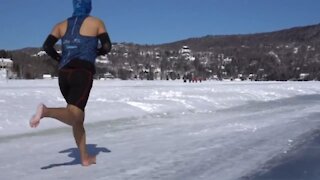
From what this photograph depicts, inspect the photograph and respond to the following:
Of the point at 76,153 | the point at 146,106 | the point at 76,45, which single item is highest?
the point at 76,45

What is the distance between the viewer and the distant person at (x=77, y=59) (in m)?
4.07

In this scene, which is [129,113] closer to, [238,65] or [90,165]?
[90,165]

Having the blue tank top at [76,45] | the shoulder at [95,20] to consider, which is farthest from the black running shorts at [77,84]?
the shoulder at [95,20]

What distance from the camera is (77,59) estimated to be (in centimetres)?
412

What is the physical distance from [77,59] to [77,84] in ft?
0.73

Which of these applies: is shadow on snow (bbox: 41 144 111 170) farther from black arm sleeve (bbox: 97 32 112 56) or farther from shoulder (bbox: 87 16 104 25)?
shoulder (bbox: 87 16 104 25)

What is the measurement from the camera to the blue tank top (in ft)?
13.5

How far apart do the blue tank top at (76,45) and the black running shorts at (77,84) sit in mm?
105

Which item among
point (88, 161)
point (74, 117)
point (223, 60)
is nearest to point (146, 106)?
point (88, 161)

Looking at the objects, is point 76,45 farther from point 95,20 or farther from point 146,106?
point 146,106

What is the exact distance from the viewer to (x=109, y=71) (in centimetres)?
13662

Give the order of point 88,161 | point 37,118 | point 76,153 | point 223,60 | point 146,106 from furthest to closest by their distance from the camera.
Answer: point 223,60
point 146,106
point 76,153
point 88,161
point 37,118

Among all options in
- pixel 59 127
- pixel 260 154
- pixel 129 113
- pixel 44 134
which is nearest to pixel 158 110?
pixel 129 113

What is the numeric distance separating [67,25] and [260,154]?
2.23m
